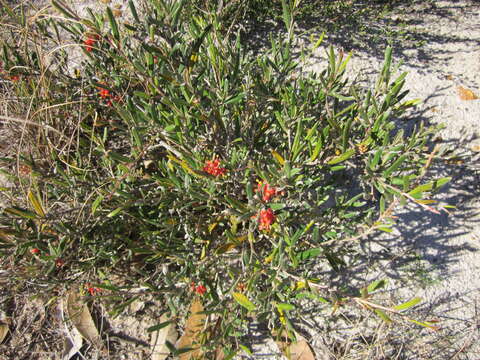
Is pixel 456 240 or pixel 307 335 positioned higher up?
pixel 456 240

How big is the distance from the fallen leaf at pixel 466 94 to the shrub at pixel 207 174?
1.14 m

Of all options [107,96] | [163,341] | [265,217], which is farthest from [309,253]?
[107,96]

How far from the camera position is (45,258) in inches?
60.5

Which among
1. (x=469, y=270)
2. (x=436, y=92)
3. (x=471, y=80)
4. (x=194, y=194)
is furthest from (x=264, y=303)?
(x=471, y=80)

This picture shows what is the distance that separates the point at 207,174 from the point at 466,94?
233 centimetres

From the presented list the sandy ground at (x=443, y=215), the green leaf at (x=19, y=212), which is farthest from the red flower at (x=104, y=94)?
the sandy ground at (x=443, y=215)

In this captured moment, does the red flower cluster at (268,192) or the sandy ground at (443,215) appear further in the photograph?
the sandy ground at (443,215)

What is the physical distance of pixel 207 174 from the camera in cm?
144

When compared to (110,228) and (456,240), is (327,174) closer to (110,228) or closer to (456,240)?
(456,240)

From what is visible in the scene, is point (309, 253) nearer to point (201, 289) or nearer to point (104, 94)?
point (201, 289)

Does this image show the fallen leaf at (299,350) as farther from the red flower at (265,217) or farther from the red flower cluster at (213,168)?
the red flower cluster at (213,168)

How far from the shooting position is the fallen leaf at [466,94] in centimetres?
256

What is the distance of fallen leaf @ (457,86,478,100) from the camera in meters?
2.56

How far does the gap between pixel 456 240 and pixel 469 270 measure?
20 cm
